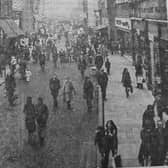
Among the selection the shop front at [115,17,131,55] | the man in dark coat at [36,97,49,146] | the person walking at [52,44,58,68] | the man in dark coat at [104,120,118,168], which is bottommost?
the man in dark coat at [104,120,118,168]

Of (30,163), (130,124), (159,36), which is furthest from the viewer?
(159,36)

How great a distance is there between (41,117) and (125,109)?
1148mm

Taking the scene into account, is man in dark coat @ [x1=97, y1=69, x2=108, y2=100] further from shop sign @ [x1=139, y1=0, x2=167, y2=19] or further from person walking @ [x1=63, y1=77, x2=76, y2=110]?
shop sign @ [x1=139, y1=0, x2=167, y2=19]

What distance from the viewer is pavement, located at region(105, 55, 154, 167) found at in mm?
4262

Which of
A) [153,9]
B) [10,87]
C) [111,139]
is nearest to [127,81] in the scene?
[111,139]

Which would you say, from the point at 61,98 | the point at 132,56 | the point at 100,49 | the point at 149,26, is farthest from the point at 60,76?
the point at 149,26

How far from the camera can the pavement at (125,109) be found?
4262 millimetres

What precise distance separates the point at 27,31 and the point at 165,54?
204 centimetres

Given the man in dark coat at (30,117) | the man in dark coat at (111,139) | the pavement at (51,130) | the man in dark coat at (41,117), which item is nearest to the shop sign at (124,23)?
the pavement at (51,130)

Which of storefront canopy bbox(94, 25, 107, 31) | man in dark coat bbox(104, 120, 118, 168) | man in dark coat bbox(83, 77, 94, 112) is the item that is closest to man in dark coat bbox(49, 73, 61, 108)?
man in dark coat bbox(83, 77, 94, 112)

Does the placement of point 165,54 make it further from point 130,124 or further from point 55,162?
point 55,162

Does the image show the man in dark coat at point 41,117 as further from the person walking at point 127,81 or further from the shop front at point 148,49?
the shop front at point 148,49

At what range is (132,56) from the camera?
5.00 m

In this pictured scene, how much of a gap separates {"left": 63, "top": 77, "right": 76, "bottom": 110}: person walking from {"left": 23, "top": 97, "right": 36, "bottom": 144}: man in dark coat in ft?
1.61
